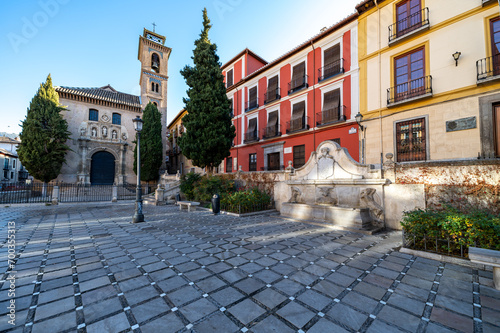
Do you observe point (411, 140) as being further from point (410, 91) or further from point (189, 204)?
point (189, 204)

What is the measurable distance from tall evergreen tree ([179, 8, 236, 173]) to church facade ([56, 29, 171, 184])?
16047 mm

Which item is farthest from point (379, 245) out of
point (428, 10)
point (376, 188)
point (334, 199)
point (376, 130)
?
point (428, 10)

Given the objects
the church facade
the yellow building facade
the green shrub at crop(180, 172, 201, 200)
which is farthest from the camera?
the church facade

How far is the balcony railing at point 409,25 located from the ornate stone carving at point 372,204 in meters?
9.99

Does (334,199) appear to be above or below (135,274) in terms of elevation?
above

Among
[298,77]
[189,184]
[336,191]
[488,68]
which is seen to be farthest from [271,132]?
[488,68]

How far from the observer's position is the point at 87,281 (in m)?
3.37

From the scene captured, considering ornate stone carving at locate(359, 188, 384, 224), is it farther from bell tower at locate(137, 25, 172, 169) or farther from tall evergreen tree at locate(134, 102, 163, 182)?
bell tower at locate(137, 25, 172, 169)

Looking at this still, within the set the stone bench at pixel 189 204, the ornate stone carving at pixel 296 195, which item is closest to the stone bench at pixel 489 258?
the ornate stone carving at pixel 296 195

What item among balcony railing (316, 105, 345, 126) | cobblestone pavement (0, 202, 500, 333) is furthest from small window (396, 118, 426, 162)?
cobblestone pavement (0, 202, 500, 333)

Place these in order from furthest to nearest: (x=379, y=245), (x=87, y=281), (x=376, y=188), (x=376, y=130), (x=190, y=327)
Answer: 1. (x=376, y=130)
2. (x=376, y=188)
3. (x=379, y=245)
4. (x=87, y=281)
5. (x=190, y=327)

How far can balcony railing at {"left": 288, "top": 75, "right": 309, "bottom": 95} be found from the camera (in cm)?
1584

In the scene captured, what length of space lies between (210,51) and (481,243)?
57.8 feet

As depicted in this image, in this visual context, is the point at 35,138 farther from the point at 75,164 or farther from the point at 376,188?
the point at 376,188
